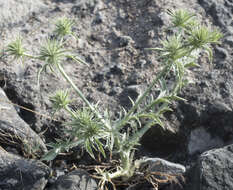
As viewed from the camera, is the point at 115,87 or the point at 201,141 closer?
the point at 201,141

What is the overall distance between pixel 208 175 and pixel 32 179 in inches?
55.5

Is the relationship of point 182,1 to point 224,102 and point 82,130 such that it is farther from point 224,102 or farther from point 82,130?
point 82,130

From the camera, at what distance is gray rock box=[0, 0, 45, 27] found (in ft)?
13.6

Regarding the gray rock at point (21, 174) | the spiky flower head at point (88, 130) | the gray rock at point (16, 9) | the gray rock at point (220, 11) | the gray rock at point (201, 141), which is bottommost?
the gray rock at point (21, 174)

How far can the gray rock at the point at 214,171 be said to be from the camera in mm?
2660

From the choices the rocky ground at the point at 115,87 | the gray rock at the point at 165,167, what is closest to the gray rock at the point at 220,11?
the rocky ground at the point at 115,87

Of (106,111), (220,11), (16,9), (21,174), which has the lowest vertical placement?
(21,174)

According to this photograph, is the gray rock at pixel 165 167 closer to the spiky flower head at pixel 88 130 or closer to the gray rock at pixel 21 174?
the spiky flower head at pixel 88 130

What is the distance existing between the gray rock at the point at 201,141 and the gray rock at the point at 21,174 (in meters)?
1.45

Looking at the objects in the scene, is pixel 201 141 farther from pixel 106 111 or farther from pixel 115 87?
pixel 106 111

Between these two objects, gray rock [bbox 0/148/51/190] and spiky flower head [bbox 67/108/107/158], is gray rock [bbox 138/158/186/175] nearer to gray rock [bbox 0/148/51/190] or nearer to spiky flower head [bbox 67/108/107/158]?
spiky flower head [bbox 67/108/107/158]

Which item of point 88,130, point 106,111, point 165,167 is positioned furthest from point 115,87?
point 88,130

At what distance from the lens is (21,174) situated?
2.92m

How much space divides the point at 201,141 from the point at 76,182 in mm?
1381
